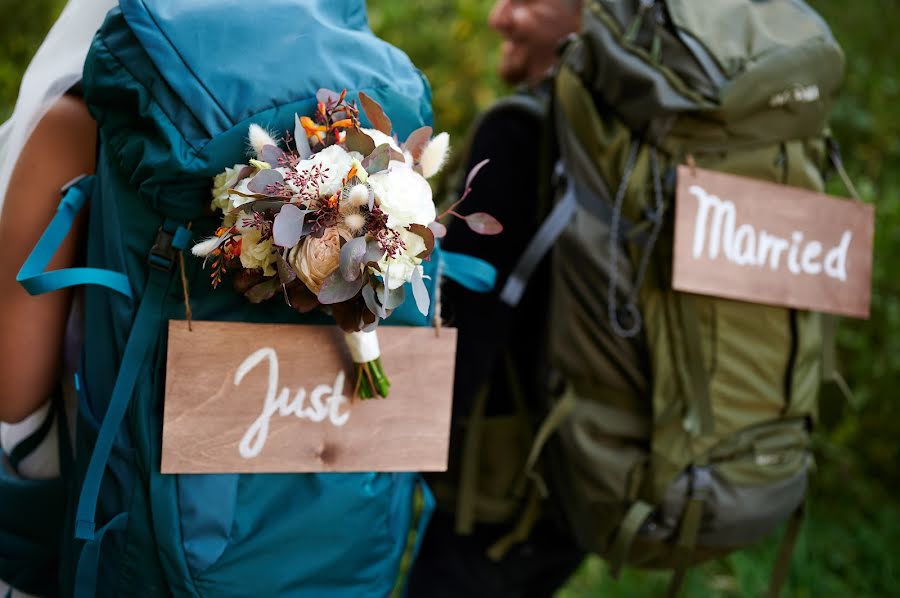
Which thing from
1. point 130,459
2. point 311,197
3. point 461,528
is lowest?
point 461,528

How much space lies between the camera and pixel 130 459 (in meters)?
1.11

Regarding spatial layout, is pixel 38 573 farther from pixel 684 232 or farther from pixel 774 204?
pixel 774 204

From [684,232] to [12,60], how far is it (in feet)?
8.16

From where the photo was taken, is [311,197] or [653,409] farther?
[653,409]

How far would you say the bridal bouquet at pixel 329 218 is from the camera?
3.10ft

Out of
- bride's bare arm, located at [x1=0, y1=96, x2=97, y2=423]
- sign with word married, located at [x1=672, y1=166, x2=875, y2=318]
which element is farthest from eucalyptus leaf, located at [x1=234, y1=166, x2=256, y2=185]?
sign with word married, located at [x1=672, y1=166, x2=875, y2=318]

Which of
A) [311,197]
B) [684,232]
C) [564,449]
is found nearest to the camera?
[311,197]

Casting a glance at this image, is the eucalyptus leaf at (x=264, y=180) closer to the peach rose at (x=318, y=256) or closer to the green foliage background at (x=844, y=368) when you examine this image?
the peach rose at (x=318, y=256)

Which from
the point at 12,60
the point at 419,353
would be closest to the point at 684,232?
the point at 419,353

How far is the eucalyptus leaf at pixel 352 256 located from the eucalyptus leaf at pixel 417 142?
8.2 inches

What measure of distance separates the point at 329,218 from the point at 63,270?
15.0 inches

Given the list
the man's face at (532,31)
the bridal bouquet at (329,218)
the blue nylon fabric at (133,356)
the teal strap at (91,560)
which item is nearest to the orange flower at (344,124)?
the bridal bouquet at (329,218)

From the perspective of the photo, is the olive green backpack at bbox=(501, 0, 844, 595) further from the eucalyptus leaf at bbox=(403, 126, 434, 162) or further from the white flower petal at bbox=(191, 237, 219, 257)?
the white flower petal at bbox=(191, 237, 219, 257)

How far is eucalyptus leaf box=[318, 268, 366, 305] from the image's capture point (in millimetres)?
938
